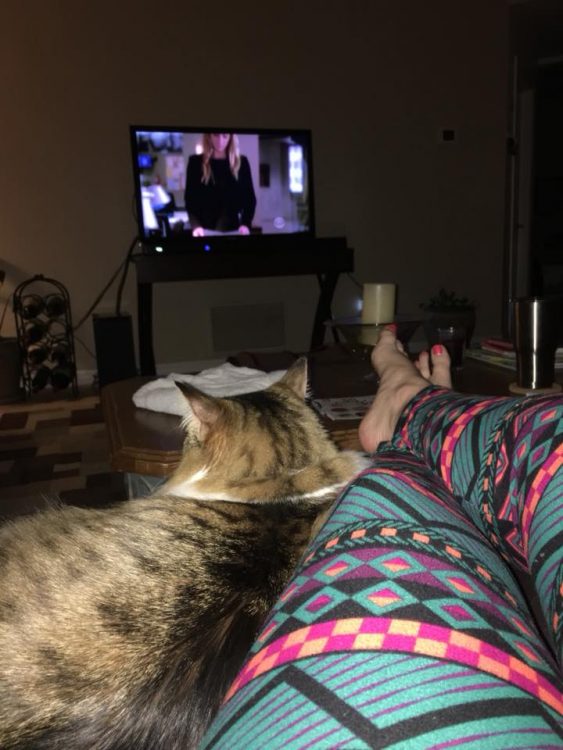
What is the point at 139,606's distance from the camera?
1.65 feet

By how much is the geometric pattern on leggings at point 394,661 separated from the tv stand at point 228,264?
116 inches

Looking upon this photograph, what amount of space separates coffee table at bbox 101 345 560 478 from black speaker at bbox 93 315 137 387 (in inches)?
54.1

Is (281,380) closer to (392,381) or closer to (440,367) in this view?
(392,381)

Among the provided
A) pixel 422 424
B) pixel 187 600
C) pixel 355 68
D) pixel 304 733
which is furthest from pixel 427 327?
pixel 355 68

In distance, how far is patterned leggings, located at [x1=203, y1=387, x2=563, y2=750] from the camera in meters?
0.28

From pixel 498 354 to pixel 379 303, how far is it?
1.20ft

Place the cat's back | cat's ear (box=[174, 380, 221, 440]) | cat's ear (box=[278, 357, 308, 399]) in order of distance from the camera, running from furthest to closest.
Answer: cat's ear (box=[278, 357, 308, 399]), cat's ear (box=[174, 380, 221, 440]), the cat's back

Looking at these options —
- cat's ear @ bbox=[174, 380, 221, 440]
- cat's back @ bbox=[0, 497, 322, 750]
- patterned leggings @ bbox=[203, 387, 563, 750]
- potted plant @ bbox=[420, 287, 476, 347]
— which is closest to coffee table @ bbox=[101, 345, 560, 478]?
potted plant @ bbox=[420, 287, 476, 347]

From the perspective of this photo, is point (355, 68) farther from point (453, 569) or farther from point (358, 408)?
point (453, 569)

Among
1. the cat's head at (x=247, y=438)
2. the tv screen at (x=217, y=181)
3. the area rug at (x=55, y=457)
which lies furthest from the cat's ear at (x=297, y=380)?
the tv screen at (x=217, y=181)

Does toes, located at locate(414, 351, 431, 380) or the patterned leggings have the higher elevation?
the patterned leggings

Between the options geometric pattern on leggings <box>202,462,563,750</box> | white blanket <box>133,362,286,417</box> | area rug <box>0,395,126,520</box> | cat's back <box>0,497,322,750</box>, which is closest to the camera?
geometric pattern on leggings <box>202,462,563,750</box>

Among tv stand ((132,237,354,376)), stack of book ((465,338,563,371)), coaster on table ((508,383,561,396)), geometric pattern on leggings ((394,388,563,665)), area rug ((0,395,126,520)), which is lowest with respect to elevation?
area rug ((0,395,126,520))

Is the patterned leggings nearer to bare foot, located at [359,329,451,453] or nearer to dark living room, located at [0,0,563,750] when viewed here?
dark living room, located at [0,0,563,750]
